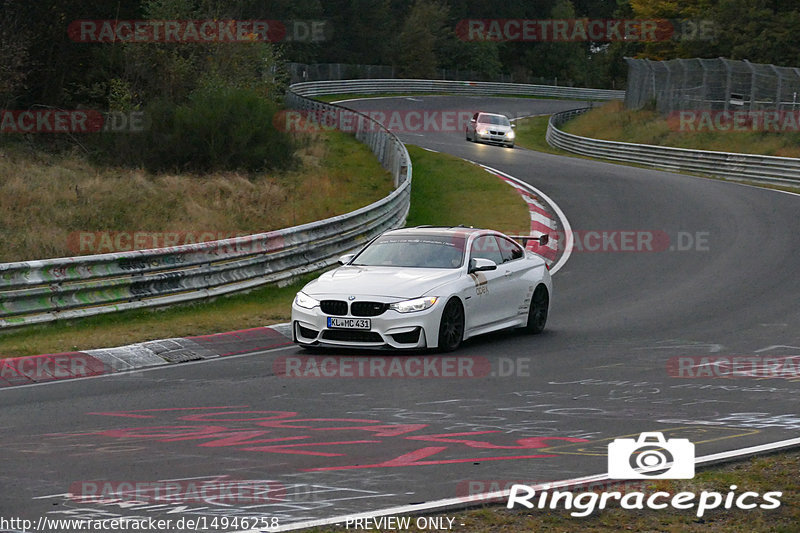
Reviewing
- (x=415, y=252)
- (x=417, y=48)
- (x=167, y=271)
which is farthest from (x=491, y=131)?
(x=417, y=48)

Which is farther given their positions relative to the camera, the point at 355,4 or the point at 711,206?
the point at 355,4

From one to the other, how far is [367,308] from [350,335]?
363 millimetres

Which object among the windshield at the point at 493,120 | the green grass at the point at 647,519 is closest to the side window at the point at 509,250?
the green grass at the point at 647,519

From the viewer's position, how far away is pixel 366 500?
20.5 feet

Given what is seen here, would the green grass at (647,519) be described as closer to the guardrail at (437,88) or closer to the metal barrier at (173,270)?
the metal barrier at (173,270)

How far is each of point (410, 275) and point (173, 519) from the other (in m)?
7.34

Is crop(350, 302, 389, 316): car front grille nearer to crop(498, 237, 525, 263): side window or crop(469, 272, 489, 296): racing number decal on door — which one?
crop(469, 272, 489, 296): racing number decal on door

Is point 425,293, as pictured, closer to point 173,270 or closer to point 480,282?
point 480,282

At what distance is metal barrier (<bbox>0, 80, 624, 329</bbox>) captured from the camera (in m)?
13.8

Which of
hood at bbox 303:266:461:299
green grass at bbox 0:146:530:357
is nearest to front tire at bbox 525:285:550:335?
hood at bbox 303:266:461:299

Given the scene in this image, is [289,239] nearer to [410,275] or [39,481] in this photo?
[410,275]

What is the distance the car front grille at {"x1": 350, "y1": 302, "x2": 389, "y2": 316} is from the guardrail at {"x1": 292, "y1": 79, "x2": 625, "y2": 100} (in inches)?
2112

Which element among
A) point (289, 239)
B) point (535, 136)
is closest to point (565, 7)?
point (535, 136)

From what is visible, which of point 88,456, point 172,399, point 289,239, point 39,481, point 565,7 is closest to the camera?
point 39,481
